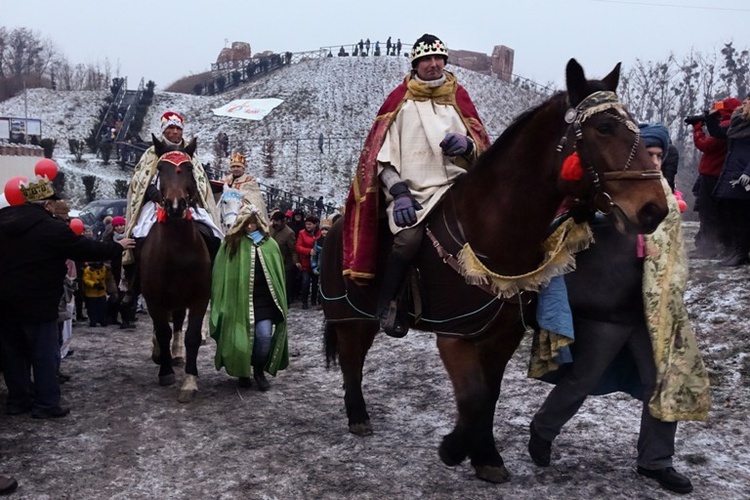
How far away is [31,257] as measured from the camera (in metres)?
5.60

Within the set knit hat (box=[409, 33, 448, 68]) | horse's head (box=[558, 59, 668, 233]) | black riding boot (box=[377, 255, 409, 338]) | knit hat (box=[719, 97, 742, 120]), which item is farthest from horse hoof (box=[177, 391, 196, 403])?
knit hat (box=[719, 97, 742, 120])

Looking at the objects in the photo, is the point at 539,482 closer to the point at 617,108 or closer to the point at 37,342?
the point at 617,108

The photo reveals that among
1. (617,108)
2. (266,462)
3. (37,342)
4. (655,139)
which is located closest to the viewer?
(617,108)

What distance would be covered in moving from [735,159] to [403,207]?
5.50 m

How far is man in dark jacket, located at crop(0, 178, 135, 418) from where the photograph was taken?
18.3 ft

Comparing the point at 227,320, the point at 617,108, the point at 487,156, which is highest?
the point at 617,108

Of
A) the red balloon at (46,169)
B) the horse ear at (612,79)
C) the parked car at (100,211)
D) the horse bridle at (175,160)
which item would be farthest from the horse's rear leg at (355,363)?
the parked car at (100,211)

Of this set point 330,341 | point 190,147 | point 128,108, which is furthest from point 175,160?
point 128,108

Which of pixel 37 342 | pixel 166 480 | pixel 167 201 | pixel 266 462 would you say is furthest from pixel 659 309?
pixel 37 342

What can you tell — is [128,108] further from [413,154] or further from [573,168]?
[573,168]

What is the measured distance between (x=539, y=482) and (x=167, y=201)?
3.93 meters

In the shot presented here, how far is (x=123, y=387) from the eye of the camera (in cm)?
688

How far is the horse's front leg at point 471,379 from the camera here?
3852mm

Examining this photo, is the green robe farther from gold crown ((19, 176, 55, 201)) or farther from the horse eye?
the horse eye
